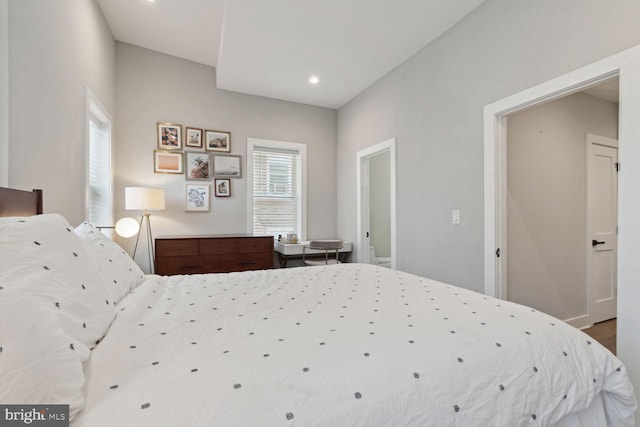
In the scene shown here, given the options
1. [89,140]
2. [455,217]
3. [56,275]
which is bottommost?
[56,275]

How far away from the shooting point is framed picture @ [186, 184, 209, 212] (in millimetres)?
3795

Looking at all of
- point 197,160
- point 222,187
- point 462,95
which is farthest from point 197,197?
point 462,95

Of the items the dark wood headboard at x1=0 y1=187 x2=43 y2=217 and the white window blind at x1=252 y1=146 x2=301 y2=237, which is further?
the white window blind at x1=252 y1=146 x2=301 y2=237

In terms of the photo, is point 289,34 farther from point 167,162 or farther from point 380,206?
point 380,206

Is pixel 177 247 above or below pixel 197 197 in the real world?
below

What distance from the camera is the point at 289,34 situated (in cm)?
276

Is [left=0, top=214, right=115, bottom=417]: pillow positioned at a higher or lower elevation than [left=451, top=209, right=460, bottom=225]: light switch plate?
lower

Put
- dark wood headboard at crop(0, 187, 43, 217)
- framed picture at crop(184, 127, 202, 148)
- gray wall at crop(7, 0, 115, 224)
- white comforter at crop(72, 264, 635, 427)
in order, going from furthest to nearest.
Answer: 1. framed picture at crop(184, 127, 202, 148)
2. gray wall at crop(7, 0, 115, 224)
3. dark wood headboard at crop(0, 187, 43, 217)
4. white comforter at crop(72, 264, 635, 427)

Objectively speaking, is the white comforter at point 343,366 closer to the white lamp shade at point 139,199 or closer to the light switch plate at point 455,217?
the light switch plate at point 455,217

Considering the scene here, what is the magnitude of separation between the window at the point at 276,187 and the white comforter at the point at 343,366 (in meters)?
2.96

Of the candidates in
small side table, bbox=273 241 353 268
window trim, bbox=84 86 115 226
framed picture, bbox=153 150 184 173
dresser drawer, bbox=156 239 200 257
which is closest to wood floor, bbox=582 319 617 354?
small side table, bbox=273 241 353 268

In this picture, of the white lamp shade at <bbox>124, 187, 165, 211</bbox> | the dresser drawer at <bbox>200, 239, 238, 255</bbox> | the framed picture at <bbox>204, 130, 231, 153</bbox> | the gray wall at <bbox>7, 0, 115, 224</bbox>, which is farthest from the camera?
the framed picture at <bbox>204, 130, 231, 153</bbox>

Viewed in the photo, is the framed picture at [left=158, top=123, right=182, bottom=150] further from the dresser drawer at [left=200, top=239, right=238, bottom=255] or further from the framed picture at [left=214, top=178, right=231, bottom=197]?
the dresser drawer at [left=200, top=239, right=238, bottom=255]

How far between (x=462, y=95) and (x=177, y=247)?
330cm
